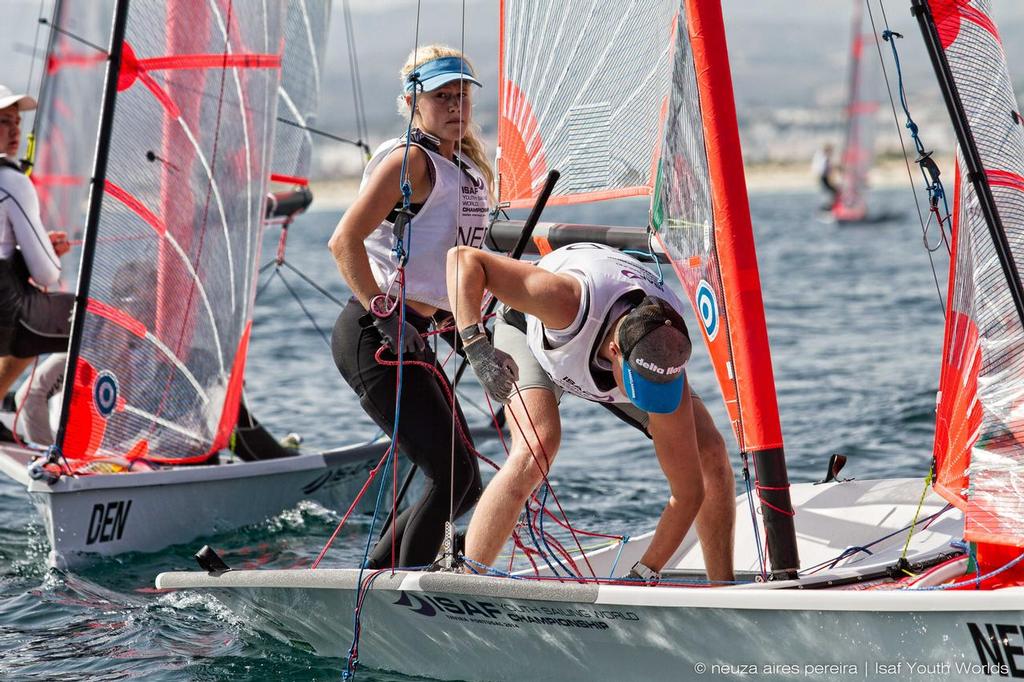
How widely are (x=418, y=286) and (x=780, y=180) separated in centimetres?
6823

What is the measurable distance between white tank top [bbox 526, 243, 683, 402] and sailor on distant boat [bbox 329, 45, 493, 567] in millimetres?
369

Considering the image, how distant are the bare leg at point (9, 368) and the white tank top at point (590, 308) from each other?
9.95 feet

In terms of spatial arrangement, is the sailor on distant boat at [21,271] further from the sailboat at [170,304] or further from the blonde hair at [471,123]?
the blonde hair at [471,123]

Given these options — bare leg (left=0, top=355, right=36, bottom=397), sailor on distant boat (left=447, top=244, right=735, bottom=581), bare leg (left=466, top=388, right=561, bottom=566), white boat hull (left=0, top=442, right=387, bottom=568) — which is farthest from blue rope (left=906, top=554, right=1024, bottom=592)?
bare leg (left=0, top=355, right=36, bottom=397)

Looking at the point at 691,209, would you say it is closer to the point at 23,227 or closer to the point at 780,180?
the point at 23,227

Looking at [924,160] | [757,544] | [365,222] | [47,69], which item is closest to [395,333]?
[365,222]

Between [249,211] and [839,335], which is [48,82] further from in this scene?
[839,335]

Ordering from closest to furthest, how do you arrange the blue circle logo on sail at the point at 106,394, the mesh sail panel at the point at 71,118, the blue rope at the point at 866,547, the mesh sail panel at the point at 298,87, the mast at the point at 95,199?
the blue rope at the point at 866,547 < the mast at the point at 95,199 < the blue circle logo on sail at the point at 106,394 < the mesh sail panel at the point at 298,87 < the mesh sail panel at the point at 71,118

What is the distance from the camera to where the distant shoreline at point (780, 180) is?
62.2m

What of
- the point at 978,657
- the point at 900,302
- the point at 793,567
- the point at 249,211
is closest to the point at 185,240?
the point at 249,211

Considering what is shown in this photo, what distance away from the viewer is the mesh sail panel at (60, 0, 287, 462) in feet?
17.4

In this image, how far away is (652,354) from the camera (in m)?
3.15

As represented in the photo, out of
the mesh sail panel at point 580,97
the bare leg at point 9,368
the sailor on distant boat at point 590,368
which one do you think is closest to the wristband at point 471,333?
the sailor on distant boat at point 590,368

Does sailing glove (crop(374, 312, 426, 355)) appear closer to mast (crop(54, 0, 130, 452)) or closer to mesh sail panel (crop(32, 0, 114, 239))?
mast (crop(54, 0, 130, 452))
